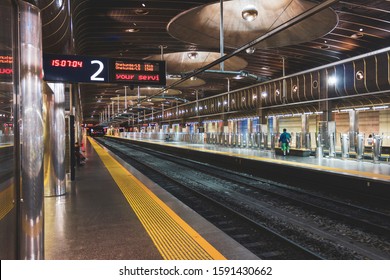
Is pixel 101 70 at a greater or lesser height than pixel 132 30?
lesser

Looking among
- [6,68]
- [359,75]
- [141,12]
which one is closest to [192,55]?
[141,12]

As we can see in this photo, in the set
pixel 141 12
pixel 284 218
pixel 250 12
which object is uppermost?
pixel 141 12

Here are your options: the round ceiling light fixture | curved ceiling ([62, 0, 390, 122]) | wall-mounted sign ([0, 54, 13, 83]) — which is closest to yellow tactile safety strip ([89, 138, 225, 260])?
wall-mounted sign ([0, 54, 13, 83])

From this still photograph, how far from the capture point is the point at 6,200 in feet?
8.86

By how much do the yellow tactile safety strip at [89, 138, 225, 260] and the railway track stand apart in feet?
4.00

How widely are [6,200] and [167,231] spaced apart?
268 centimetres

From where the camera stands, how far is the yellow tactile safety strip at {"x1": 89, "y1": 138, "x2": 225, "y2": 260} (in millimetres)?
4067

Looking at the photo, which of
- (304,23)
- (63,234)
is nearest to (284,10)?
(304,23)

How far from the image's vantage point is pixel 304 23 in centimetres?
1253

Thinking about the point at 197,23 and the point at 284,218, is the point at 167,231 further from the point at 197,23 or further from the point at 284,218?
the point at 197,23

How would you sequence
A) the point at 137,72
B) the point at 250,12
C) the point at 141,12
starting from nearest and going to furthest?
the point at 137,72 → the point at 250,12 → the point at 141,12

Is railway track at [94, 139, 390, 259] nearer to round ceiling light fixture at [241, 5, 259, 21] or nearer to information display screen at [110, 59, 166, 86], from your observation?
information display screen at [110, 59, 166, 86]
